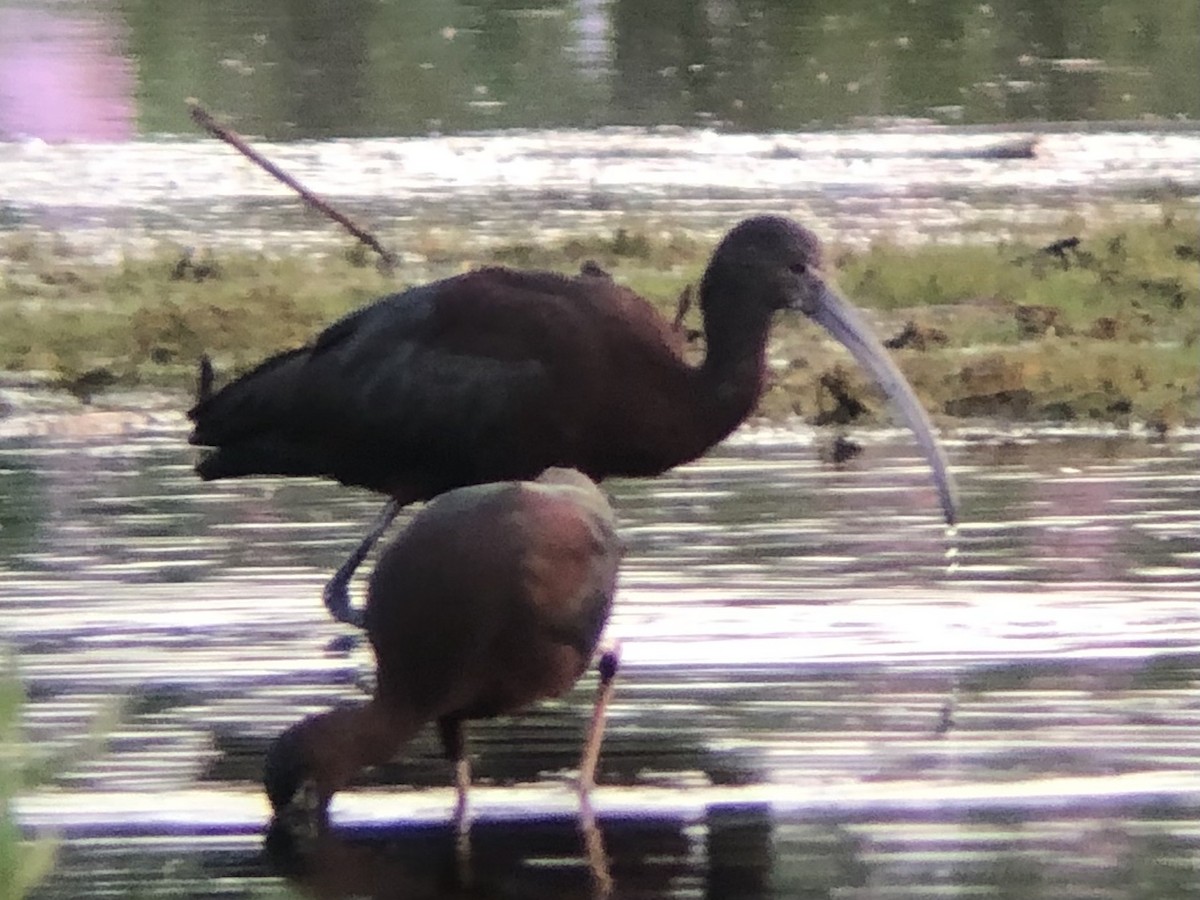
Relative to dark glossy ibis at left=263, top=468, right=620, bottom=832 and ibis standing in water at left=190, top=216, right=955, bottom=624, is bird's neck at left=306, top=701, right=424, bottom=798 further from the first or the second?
ibis standing in water at left=190, top=216, right=955, bottom=624

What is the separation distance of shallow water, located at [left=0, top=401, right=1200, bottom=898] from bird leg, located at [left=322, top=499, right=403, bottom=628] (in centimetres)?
6

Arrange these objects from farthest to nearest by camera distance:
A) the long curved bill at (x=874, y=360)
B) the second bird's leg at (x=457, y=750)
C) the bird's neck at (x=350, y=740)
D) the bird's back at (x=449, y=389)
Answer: the long curved bill at (x=874, y=360)
the bird's back at (x=449, y=389)
the second bird's leg at (x=457, y=750)
the bird's neck at (x=350, y=740)

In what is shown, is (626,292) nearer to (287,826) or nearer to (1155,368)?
(287,826)

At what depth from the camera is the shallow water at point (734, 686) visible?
5.58 meters

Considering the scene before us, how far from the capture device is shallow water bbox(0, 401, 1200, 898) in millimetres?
5578

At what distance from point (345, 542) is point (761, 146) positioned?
30.3ft

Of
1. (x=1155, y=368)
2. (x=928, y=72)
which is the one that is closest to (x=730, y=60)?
(x=928, y=72)

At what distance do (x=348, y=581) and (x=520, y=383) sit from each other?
764 mm

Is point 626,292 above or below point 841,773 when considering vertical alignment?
above

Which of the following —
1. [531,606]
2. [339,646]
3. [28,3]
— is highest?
[531,606]

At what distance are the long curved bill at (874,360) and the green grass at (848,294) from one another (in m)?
2.50

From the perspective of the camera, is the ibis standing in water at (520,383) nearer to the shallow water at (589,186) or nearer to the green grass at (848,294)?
the green grass at (848,294)

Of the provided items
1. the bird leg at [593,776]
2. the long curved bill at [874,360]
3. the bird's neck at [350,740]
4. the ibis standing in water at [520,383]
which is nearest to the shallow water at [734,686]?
the bird leg at [593,776]

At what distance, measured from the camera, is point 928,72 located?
69.7 feet
